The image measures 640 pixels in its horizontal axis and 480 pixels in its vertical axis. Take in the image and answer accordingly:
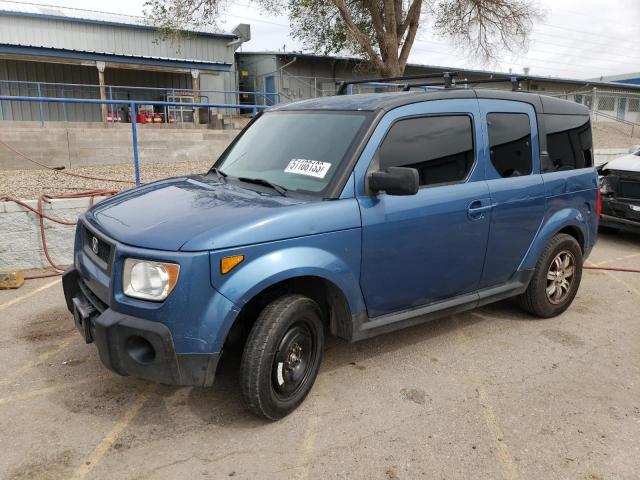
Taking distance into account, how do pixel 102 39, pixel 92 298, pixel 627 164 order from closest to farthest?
pixel 92 298
pixel 627 164
pixel 102 39

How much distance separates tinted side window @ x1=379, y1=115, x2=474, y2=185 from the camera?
144 inches

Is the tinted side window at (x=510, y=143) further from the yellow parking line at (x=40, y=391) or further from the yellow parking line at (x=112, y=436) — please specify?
the yellow parking line at (x=40, y=391)

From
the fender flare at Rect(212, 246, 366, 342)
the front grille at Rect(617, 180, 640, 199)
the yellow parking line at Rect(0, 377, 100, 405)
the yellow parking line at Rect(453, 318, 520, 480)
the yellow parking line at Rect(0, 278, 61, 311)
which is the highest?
the fender flare at Rect(212, 246, 366, 342)

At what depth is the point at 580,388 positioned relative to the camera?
12.1 ft

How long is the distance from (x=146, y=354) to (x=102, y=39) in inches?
976

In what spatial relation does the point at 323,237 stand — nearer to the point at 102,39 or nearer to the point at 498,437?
the point at 498,437

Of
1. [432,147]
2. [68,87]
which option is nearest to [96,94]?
[68,87]

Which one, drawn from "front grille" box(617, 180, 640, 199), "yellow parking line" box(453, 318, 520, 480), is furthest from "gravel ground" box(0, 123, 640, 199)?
"front grille" box(617, 180, 640, 199)

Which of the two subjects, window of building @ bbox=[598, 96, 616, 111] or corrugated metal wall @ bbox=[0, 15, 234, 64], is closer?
corrugated metal wall @ bbox=[0, 15, 234, 64]

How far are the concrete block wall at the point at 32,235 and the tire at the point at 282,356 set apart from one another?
169 inches

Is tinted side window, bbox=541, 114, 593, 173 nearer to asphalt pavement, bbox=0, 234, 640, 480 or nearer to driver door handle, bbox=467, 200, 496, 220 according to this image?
driver door handle, bbox=467, 200, 496, 220

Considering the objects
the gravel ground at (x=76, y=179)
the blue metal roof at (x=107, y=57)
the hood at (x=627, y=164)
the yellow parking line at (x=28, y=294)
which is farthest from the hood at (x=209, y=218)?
the blue metal roof at (x=107, y=57)

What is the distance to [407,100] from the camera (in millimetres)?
3766

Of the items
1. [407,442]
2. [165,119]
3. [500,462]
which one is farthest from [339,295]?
[165,119]
